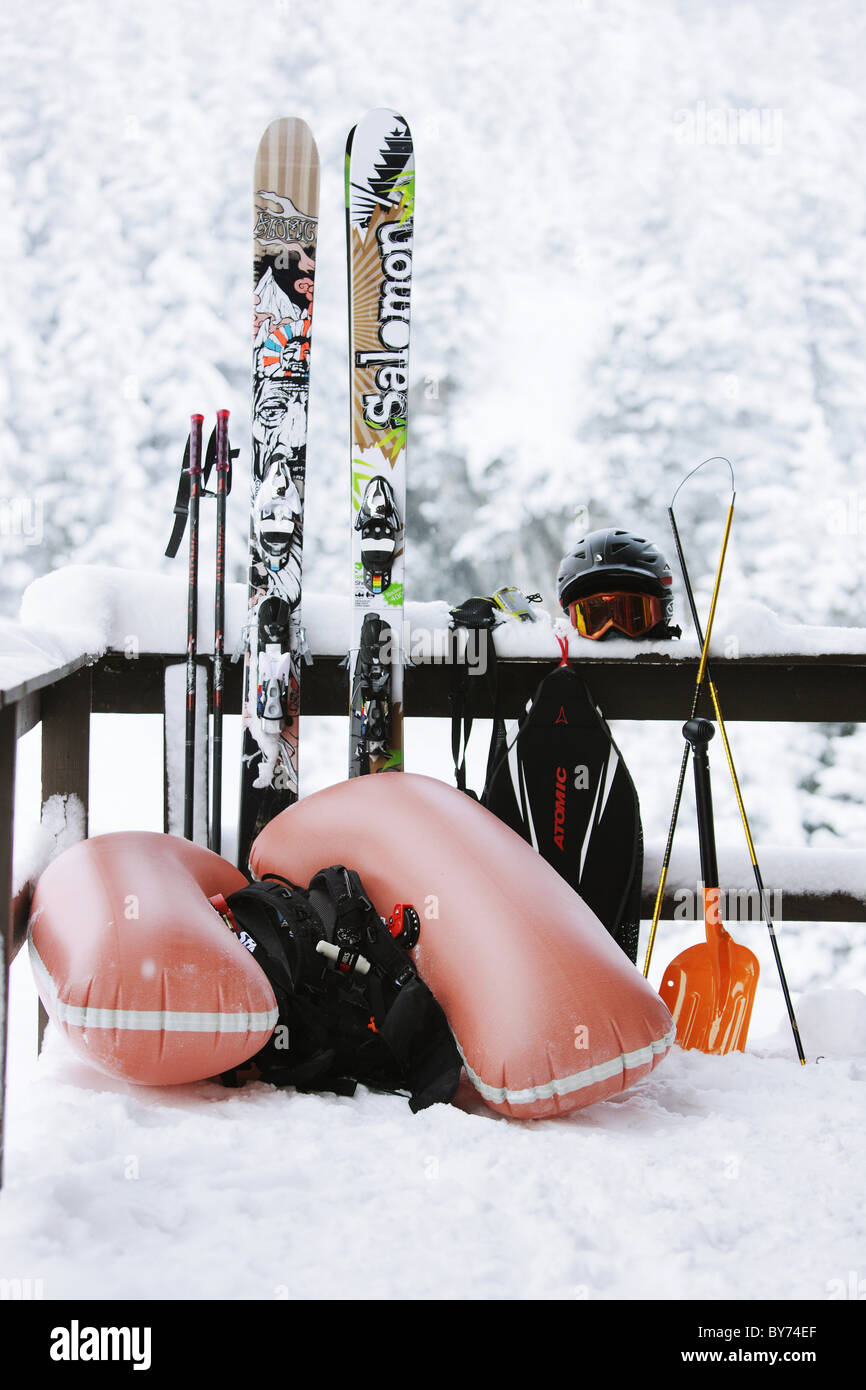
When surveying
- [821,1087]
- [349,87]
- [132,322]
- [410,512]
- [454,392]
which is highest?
[349,87]

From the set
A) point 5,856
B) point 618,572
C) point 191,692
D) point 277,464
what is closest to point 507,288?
point 277,464

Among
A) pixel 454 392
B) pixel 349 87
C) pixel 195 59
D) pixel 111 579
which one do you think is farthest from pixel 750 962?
pixel 195 59

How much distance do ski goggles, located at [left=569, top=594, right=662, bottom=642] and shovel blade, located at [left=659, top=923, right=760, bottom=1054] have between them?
0.70 m

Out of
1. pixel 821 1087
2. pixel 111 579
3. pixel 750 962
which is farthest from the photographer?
pixel 111 579

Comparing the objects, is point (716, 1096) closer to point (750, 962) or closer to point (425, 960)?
point (750, 962)

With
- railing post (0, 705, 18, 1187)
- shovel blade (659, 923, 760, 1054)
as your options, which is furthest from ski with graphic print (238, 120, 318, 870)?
railing post (0, 705, 18, 1187)

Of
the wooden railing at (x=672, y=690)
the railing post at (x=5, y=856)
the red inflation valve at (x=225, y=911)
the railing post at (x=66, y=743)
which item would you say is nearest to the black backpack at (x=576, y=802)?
the wooden railing at (x=672, y=690)

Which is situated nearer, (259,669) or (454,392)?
(259,669)

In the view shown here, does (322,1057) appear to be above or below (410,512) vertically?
→ below

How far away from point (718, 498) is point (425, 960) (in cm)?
688

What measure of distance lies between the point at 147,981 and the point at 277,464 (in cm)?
144

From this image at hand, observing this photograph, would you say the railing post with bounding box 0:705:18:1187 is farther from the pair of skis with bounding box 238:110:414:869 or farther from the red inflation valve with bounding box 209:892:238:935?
the pair of skis with bounding box 238:110:414:869

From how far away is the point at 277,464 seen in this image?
2443 mm

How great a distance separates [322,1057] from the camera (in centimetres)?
154
